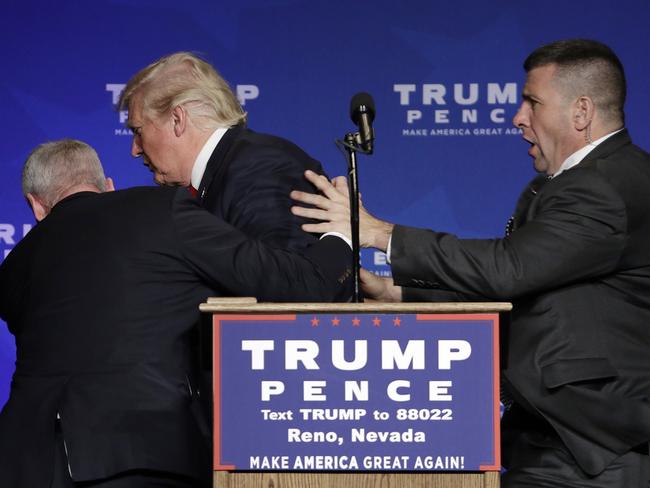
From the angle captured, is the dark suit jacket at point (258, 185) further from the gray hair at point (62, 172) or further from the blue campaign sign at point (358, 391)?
the blue campaign sign at point (358, 391)

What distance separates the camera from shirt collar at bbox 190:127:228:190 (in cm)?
270

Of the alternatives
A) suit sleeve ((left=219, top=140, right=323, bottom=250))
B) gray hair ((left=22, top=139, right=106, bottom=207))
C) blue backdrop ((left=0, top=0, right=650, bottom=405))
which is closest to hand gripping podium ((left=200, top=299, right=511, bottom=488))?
suit sleeve ((left=219, top=140, right=323, bottom=250))

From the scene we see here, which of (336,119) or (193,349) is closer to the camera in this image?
(193,349)

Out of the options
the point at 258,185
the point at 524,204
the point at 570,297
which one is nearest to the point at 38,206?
the point at 258,185

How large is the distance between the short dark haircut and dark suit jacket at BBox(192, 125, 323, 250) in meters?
0.62

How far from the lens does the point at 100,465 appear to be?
2.20 metres

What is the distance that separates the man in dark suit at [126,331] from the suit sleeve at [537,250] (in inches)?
6.8

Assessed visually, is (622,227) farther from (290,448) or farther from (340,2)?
(340,2)

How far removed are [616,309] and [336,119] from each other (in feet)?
7.92

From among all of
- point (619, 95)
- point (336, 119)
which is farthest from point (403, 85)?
point (619, 95)

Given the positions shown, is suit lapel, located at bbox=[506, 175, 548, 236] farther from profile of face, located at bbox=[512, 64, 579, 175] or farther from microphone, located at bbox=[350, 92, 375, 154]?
microphone, located at bbox=[350, 92, 375, 154]

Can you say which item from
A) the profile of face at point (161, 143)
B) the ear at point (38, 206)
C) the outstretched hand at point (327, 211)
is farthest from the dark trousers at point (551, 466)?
the ear at point (38, 206)

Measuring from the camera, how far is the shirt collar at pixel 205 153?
2701mm

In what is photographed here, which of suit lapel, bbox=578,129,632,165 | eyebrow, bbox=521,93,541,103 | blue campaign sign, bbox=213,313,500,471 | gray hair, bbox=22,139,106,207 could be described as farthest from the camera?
gray hair, bbox=22,139,106,207
